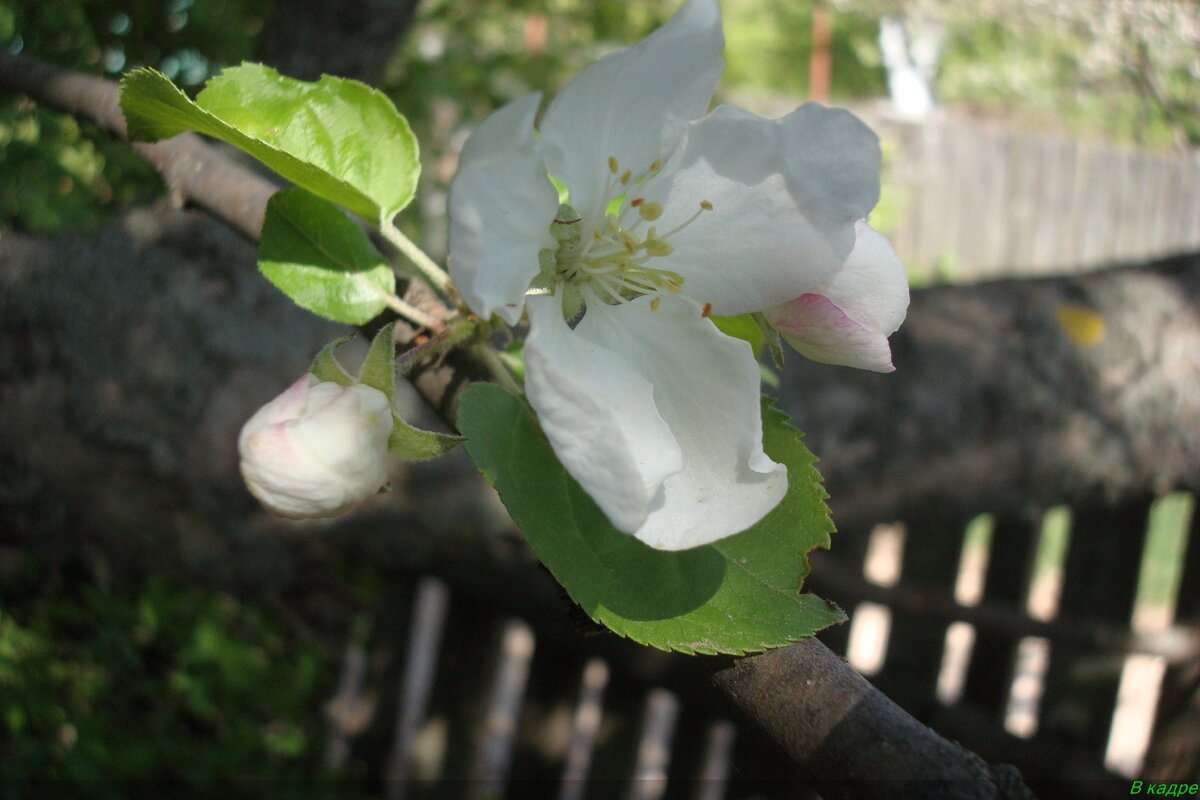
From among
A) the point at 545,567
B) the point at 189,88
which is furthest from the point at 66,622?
the point at 545,567

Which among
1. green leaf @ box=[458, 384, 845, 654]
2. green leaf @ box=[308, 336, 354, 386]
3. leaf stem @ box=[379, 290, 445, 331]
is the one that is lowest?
green leaf @ box=[458, 384, 845, 654]

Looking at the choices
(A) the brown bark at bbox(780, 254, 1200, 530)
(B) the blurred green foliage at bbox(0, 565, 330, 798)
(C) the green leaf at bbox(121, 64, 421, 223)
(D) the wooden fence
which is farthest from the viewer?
(D) the wooden fence

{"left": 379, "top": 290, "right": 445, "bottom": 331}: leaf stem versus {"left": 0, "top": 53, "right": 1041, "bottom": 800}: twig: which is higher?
{"left": 379, "top": 290, "right": 445, "bottom": 331}: leaf stem

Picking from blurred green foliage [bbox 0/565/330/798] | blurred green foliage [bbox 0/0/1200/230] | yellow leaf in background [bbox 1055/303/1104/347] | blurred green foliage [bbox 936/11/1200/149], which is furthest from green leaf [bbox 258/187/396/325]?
blurred green foliage [bbox 936/11/1200/149]

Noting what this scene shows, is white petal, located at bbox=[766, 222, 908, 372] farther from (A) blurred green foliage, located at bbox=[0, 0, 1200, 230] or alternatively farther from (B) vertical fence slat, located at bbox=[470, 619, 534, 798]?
(B) vertical fence slat, located at bbox=[470, 619, 534, 798]

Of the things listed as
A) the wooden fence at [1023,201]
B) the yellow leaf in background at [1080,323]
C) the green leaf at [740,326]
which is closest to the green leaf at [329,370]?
the green leaf at [740,326]

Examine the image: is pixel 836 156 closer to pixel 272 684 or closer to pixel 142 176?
pixel 142 176
